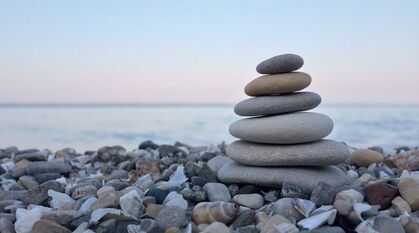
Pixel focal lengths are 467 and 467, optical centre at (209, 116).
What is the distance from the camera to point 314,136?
3721mm

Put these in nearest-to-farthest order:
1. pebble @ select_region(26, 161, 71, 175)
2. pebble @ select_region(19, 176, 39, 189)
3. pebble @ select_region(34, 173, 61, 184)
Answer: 1. pebble @ select_region(19, 176, 39, 189)
2. pebble @ select_region(34, 173, 61, 184)
3. pebble @ select_region(26, 161, 71, 175)

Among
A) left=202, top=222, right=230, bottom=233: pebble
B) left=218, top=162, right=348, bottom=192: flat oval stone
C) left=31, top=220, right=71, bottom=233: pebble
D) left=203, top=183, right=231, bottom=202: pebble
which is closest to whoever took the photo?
left=202, top=222, right=230, bottom=233: pebble

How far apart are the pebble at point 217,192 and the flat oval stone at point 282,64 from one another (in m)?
1.06

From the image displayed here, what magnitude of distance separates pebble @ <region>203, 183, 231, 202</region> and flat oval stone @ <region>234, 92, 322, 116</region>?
71 centimetres

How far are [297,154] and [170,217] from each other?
1177mm

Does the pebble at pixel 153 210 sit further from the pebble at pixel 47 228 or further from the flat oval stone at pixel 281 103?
the flat oval stone at pixel 281 103

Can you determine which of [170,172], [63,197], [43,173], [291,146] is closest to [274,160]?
[291,146]

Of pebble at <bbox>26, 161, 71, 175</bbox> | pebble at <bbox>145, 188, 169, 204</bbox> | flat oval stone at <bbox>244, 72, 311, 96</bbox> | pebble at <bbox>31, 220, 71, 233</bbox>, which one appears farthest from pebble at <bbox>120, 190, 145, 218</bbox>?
pebble at <bbox>26, 161, 71, 175</bbox>

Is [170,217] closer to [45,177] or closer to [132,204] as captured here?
[132,204]

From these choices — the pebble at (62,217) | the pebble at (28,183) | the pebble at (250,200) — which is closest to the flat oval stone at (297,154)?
the pebble at (250,200)

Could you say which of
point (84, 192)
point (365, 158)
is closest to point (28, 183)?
point (84, 192)

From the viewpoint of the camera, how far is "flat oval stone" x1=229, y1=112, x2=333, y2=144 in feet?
12.1

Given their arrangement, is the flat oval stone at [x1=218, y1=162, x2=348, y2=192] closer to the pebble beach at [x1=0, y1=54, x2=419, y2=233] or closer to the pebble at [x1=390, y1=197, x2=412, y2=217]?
the pebble beach at [x1=0, y1=54, x2=419, y2=233]

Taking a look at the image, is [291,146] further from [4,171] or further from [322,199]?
[4,171]
